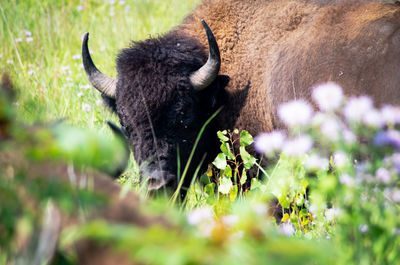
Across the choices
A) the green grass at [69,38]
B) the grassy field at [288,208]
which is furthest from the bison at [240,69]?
the green grass at [69,38]

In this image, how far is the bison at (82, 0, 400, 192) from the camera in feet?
12.2

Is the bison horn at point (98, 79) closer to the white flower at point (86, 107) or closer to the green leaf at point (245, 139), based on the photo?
the white flower at point (86, 107)

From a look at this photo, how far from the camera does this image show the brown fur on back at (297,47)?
361cm

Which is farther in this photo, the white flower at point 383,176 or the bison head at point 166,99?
the bison head at point 166,99

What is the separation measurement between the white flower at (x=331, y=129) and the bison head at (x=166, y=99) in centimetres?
193

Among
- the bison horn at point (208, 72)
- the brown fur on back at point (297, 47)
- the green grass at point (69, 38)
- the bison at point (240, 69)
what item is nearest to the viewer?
the brown fur on back at point (297, 47)

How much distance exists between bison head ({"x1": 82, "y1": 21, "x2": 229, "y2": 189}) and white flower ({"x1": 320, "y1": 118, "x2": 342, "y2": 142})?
1.93 m

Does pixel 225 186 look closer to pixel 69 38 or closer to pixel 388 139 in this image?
pixel 388 139

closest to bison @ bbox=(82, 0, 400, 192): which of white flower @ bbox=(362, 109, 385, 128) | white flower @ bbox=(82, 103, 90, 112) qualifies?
white flower @ bbox=(82, 103, 90, 112)

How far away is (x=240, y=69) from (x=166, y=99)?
34.1 inches

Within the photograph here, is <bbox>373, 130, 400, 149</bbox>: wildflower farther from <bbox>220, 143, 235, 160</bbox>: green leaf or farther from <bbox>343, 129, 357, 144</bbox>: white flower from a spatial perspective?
<bbox>220, 143, 235, 160</bbox>: green leaf

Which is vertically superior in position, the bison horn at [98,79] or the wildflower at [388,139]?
the wildflower at [388,139]

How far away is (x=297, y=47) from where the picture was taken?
4191 mm

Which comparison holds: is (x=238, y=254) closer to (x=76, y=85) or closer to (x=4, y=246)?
(x=4, y=246)
